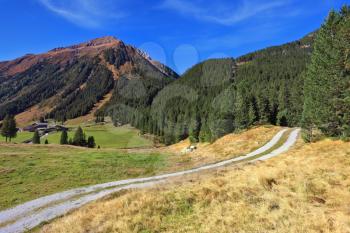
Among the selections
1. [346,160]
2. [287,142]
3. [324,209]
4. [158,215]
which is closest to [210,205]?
[158,215]

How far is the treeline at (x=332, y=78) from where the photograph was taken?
106 ft

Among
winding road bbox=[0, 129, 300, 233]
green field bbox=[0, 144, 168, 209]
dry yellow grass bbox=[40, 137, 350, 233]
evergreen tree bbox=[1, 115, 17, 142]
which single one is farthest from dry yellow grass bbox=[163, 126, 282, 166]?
evergreen tree bbox=[1, 115, 17, 142]

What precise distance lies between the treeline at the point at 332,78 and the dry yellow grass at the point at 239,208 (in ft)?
42.8

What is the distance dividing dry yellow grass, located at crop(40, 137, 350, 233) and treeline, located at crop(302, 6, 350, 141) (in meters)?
13.1

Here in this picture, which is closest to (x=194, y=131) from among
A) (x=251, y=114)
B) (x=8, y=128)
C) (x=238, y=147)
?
(x=251, y=114)

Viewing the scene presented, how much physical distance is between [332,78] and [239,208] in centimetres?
2484

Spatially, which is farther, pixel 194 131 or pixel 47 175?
pixel 194 131

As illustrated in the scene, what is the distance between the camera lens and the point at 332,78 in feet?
109

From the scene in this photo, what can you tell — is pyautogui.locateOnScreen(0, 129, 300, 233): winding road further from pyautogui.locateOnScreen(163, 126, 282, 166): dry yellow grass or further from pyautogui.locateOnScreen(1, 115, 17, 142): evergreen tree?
pyautogui.locateOnScreen(1, 115, 17, 142): evergreen tree

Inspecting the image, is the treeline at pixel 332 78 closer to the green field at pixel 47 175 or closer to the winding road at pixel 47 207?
the green field at pixel 47 175

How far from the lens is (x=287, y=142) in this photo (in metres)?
49.2

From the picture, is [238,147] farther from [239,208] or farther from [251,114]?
[239,208]

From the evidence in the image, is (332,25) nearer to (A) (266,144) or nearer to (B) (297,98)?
(A) (266,144)

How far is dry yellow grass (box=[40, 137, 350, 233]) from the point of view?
1281 centimetres
